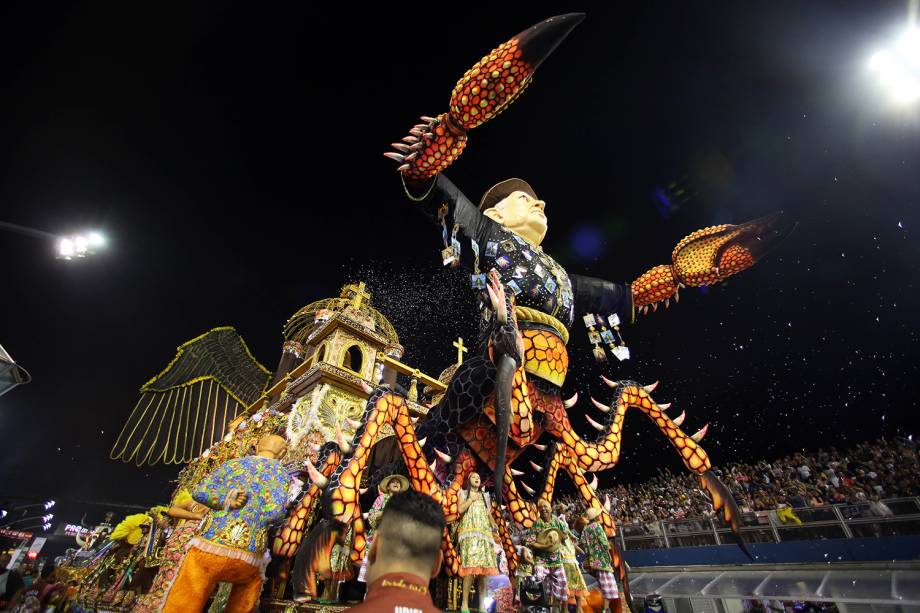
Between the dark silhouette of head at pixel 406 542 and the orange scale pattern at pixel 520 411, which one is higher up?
the orange scale pattern at pixel 520 411

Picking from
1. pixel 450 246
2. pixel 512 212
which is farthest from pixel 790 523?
pixel 450 246

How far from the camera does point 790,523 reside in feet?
24.1

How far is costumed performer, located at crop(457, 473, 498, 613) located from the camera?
4.30 meters

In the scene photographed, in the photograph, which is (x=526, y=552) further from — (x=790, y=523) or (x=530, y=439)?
(x=790, y=523)

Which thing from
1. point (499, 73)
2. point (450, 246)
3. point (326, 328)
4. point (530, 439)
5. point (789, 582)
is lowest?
point (789, 582)

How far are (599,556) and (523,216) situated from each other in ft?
11.2

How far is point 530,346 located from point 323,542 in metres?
2.16

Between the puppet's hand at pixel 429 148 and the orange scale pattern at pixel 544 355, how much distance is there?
160 cm

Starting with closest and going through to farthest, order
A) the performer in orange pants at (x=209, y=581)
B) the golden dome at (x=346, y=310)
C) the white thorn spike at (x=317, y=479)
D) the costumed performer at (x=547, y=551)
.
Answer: the performer in orange pants at (x=209, y=581)
the white thorn spike at (x=317, y=479)
the costumed performer at (x=547, y=551)
the golden dome at (x=346, y=310)

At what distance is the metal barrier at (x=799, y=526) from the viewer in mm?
6133

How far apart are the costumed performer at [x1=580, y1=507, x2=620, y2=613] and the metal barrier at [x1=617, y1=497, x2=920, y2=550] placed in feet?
4.51

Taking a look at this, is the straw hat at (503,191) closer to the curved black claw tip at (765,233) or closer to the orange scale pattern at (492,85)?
the orange scale pattern at (492,85)

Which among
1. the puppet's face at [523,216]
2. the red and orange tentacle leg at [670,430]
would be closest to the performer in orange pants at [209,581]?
the red and orange tentacle leg at [670,430]

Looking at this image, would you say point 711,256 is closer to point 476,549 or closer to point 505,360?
point 505,360
